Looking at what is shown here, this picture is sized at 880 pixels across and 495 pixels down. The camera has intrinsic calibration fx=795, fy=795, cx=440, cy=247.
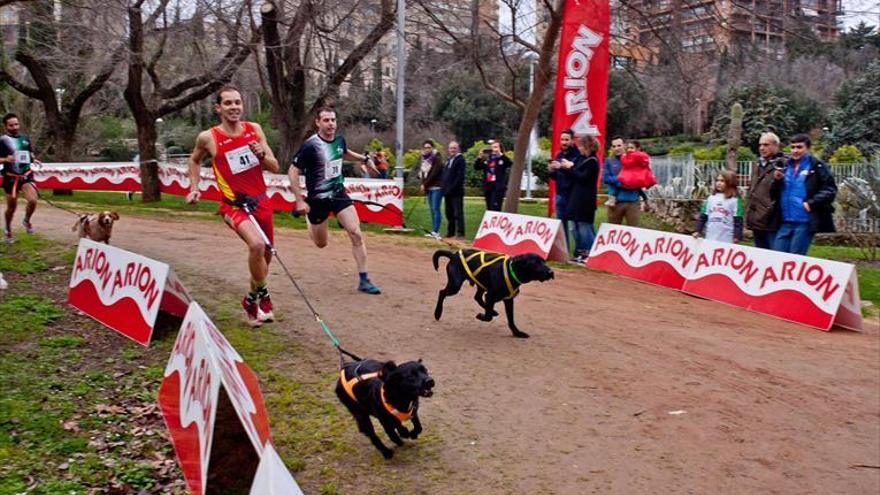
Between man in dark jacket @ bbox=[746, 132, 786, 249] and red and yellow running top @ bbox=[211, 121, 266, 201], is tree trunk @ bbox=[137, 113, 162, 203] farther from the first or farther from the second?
man in dark jacket @ bbox=[746, 132, 786, 249]

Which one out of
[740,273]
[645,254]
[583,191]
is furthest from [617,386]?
[583,191]

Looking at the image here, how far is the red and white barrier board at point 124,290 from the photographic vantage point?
283 inches

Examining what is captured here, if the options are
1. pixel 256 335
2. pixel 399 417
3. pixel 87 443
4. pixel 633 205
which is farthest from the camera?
pixel 633 205

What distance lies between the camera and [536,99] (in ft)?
52.6

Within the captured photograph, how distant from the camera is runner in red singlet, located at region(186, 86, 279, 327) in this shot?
7422mm

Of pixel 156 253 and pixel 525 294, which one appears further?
pixel 156 253

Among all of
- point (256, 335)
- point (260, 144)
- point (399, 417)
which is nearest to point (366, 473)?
point (399, 417)

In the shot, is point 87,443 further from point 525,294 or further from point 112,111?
point 112,111

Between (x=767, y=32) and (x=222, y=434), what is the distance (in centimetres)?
1394

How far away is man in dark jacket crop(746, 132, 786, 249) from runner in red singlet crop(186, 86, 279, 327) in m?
6.31

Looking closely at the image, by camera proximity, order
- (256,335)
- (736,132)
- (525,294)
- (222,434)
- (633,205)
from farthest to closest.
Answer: (736,132), (633,205), (525,294), (256,335), (222,434)

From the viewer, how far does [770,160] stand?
33.6 ft

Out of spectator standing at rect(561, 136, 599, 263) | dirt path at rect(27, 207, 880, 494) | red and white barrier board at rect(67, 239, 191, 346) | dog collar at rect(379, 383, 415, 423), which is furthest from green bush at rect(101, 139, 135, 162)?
dog collar at rect(379, 383, 415, 423)

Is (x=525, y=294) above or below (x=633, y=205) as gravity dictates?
below
